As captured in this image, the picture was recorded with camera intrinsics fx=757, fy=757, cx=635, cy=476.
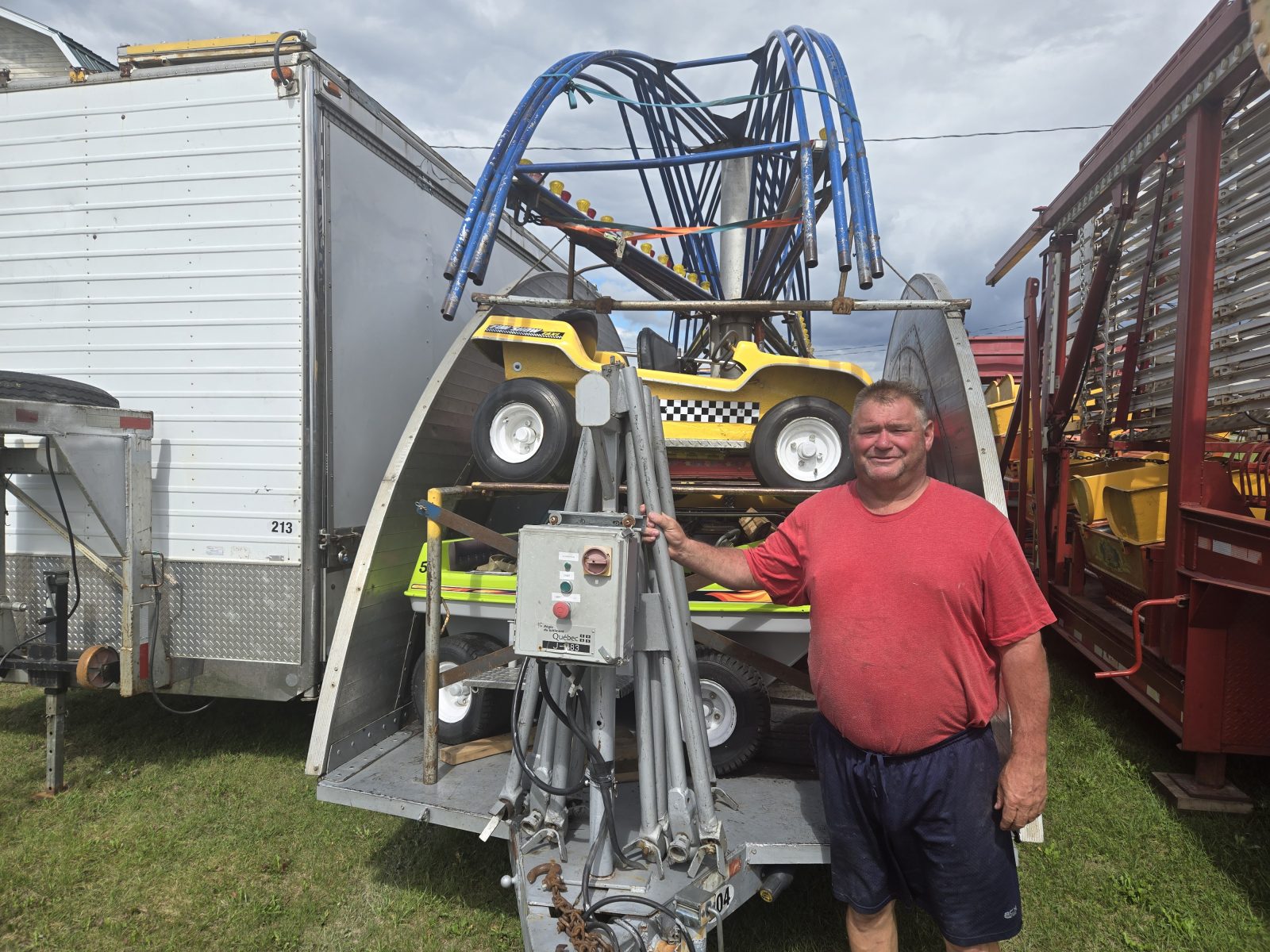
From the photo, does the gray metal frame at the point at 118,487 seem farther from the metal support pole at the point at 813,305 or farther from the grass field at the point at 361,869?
the metal support pole at the point at 813,305

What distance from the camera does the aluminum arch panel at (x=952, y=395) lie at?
3.19 meters

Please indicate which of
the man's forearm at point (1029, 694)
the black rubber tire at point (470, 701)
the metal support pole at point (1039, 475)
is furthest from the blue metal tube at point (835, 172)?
the metal support pole at point (1039, 475)

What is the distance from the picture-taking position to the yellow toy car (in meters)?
3.84

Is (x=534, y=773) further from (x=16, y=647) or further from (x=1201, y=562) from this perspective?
(x=16, y=647)

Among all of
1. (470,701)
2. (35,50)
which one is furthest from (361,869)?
(35,50)

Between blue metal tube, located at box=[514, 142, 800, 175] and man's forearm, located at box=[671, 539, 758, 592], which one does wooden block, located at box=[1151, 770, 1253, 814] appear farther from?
blue metal tube, located at box=[514, 142, 800, 175]

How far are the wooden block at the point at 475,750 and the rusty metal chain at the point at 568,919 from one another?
45.2 inches

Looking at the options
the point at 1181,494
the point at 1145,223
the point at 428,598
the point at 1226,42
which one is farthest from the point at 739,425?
the point at 1145,223

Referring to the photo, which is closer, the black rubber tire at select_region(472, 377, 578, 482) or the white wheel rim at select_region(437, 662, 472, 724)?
the white wheel rim at select_region(437, 662, 472, 724)

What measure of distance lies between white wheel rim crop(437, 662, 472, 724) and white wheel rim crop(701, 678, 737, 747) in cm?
115

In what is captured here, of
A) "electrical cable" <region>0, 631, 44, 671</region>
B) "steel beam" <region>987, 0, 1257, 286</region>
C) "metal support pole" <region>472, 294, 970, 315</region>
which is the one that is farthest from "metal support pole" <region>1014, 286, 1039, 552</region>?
"electrical cable" <region>0, 631, 44, 671</region>

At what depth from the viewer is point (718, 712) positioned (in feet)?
11.3

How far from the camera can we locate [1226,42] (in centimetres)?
346

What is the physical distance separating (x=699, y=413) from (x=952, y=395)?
4.11ft
